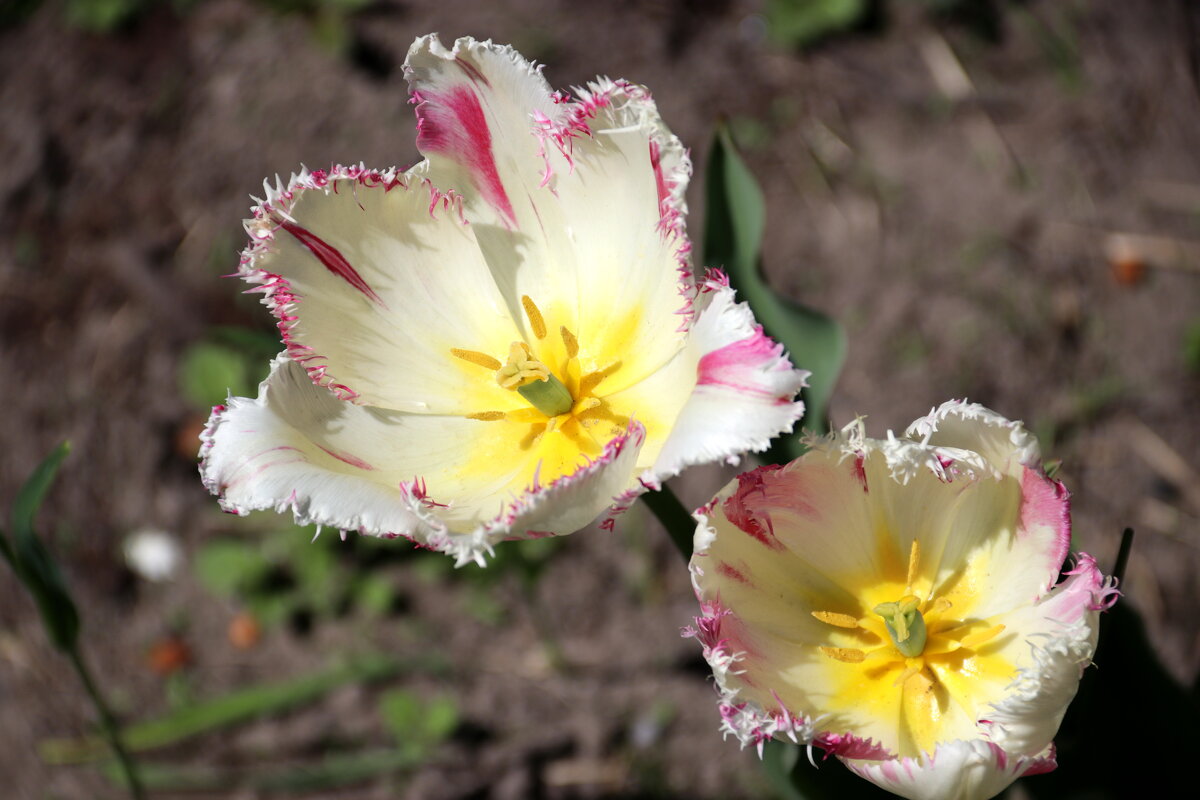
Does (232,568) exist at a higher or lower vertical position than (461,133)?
lower

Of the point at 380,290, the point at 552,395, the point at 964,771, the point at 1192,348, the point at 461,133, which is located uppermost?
the point at 461,133

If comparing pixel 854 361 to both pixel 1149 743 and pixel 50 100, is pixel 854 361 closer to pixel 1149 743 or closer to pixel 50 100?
pixel 1149 743

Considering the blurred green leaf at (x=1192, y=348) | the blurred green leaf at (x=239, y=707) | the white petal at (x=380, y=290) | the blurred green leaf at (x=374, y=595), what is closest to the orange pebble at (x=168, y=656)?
the blurred green leaf at (x=239, y=707)

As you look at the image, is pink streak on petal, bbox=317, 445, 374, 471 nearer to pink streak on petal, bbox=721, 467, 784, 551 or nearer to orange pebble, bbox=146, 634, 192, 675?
pink streak on petal, bbox=721, 467, 784, 551

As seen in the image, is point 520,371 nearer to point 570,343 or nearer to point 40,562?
point 570,343

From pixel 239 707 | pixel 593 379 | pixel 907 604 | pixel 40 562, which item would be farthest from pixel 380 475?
pixel 239 707
